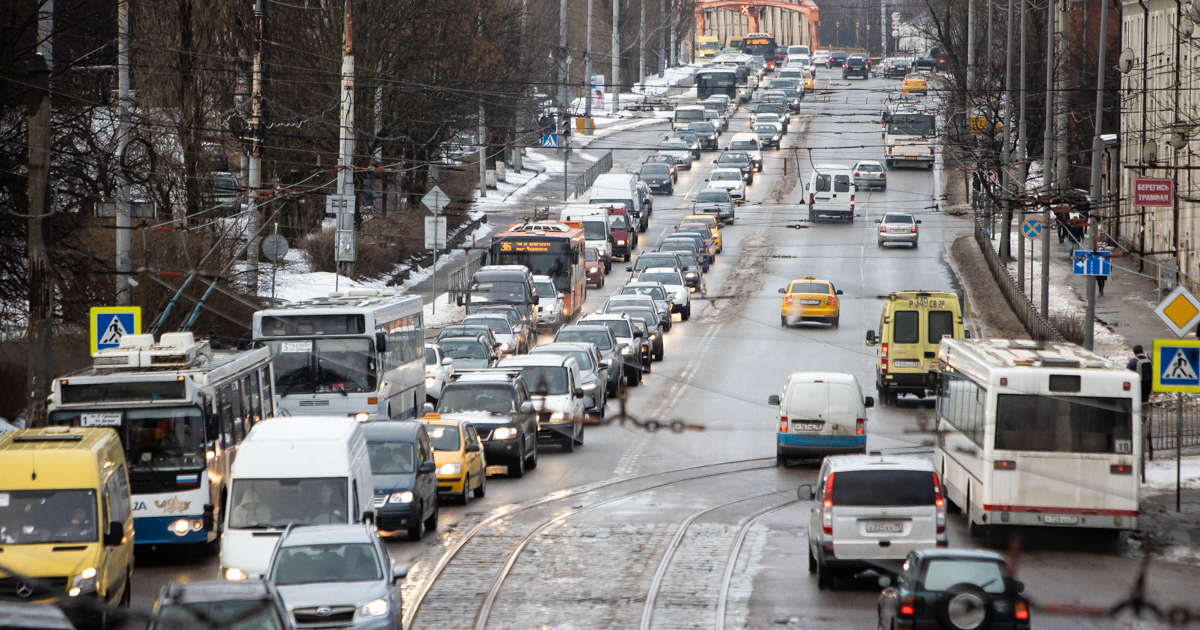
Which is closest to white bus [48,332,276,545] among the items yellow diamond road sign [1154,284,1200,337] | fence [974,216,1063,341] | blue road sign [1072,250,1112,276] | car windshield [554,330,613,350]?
yellow diamond road sign [1154,284,1200,337]

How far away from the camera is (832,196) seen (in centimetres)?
6431

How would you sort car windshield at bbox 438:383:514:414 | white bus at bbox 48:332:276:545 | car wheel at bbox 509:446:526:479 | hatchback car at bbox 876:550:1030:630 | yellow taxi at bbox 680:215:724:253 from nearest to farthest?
1. hatchback car at bbox 876:550:1030:630
2. white bus at bbox 48:332:276:545
3. car wheel at bbox 509:446:526:479
4. car windshield at bbox 438:383:514:414
5. yellow taxi at bbox 680:215:724:253

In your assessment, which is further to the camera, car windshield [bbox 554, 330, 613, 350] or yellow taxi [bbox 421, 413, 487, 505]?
car windshield [bbox 554, 330, 613, 350]

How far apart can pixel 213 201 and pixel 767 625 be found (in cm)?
2762

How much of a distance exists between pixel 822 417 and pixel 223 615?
52.5 ft

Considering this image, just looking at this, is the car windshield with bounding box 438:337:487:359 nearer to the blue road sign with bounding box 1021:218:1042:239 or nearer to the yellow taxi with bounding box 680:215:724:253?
the blue road sign with bounding box 1021:218:1042:239

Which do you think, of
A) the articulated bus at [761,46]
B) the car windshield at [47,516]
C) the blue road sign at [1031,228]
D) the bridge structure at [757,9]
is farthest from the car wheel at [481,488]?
the bridge structure at [757,9]

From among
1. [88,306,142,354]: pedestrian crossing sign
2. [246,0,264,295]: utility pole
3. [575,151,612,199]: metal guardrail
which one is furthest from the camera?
[575,151,612,199]: metal guardrail

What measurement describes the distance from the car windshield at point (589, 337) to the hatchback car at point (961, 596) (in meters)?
22.4

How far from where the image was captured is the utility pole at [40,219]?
20.7 m

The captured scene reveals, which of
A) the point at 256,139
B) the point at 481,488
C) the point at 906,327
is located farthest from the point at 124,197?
the point at 906,327

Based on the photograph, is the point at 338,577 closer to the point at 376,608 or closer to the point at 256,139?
the point at 376,608

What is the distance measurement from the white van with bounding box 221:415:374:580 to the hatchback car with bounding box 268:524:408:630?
79.1 inches

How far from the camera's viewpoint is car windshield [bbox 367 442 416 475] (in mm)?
19578
